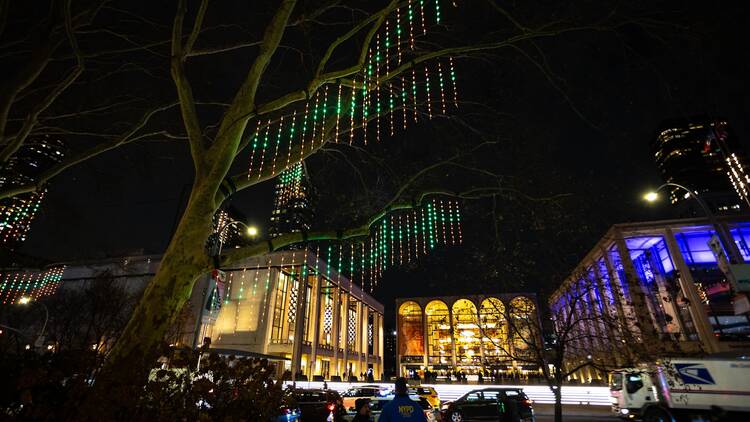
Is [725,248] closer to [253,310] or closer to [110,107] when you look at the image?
[110,107]

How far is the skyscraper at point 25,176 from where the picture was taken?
925cm

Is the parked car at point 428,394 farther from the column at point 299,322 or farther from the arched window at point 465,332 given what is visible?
the arched window at point 465,332

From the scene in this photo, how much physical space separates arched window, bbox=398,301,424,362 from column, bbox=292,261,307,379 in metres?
31.7

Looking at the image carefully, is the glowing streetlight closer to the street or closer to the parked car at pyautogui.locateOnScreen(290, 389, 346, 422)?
the street

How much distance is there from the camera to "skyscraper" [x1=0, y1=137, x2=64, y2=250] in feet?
30.3

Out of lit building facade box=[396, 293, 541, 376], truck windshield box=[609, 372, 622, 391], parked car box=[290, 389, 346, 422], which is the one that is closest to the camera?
parked car box=[290, 389, 346, 422]

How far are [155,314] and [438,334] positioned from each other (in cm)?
6647

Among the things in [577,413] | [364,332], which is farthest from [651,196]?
[364,332]

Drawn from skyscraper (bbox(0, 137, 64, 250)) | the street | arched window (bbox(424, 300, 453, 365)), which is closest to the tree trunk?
skyscraper (bbox(0, 137, 64, 250))

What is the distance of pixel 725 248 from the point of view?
9453 mm

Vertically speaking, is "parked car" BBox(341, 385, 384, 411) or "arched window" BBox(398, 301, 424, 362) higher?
"arched window" BBox(398, 301, 424, 362)

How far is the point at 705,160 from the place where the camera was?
45.6 ft

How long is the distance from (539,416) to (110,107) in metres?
22.3

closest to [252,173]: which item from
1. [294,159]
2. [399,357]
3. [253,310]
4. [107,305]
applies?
[294,159]
